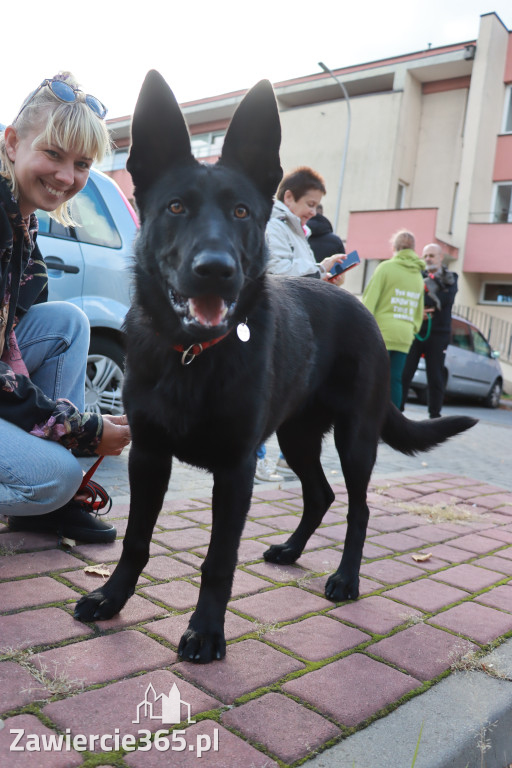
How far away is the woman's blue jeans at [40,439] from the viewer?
2430 millimetres

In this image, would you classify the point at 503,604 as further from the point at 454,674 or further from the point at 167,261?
the point at 167,261

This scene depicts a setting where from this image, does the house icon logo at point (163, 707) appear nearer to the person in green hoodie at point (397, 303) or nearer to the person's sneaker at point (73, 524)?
the person's sneaker at point (73, 524)

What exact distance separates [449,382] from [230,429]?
12002 millimetres

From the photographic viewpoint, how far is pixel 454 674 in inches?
82.8

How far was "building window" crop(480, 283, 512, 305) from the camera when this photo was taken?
22281 millimetres

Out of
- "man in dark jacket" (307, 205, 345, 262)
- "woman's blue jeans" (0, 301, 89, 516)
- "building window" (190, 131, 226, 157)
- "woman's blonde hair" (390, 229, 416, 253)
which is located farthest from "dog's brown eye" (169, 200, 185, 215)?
"building window" (190, 131, 226, 157)

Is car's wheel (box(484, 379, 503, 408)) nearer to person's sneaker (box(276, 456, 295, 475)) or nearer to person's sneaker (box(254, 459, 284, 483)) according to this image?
person's sneaker (box(276, 456, 295, 475))

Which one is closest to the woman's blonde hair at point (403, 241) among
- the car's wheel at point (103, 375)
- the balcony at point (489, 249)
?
the car's wheel at point (103, 375)

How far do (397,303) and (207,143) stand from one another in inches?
939

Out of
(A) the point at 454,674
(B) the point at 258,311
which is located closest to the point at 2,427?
(B) the point at 258,311

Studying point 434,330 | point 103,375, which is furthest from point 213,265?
point 434,330

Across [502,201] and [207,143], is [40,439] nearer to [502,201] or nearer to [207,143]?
[502,201]

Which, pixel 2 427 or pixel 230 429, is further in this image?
pixel 2 427

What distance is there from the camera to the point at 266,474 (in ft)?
16.0
